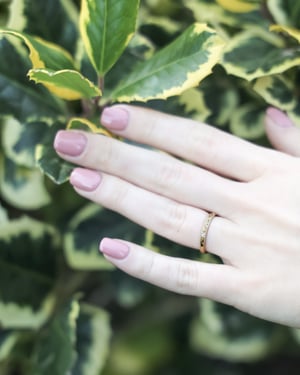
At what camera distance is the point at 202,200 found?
816 millimetres

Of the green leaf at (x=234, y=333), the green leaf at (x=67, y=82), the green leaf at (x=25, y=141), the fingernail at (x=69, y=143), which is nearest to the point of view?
the green leaf at (x=67, y=82)

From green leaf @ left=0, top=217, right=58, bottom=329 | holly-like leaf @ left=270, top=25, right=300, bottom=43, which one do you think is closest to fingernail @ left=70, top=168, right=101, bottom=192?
green leaf @ left=0, top=217, right=58, bottom=329

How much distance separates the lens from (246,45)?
0.88m

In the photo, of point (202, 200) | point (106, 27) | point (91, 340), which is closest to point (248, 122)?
point (202, 200)


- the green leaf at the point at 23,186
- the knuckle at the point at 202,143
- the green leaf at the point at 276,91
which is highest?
the green leaf at the point at 276,91

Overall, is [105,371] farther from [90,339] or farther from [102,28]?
[102,28]

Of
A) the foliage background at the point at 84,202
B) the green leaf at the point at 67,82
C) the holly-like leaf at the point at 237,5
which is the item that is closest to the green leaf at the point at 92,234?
the foliage background at the point at 84,202

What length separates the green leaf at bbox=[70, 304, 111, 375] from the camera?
97 centimetres

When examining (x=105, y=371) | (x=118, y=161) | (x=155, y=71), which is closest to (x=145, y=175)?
(x=118, y=161)

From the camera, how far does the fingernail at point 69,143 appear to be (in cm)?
80

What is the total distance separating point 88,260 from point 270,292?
32 centimetres

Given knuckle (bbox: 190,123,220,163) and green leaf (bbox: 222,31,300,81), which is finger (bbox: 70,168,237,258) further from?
green leaf (bbox: 222,31,300,81)

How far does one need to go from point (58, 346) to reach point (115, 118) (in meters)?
0.37

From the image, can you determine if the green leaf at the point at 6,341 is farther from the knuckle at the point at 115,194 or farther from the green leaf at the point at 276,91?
the green leaf at the point at 276,91
